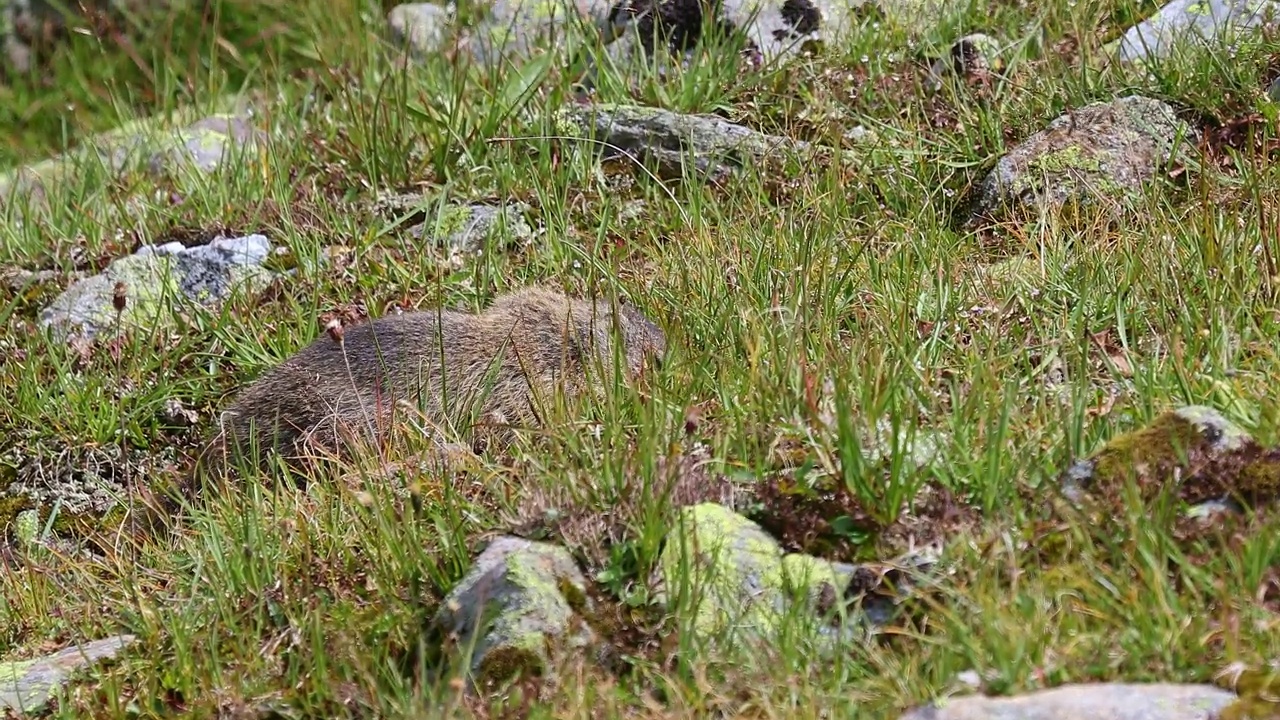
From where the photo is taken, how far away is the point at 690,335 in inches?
177

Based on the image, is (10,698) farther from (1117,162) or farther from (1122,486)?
(1117,162)

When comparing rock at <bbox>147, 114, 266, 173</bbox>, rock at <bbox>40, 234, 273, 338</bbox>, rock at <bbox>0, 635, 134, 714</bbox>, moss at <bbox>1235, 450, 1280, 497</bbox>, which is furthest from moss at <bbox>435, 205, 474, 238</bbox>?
moss at <bbox>1235, 450, 1280, 497</bbox>

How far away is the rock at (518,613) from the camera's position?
311 cm

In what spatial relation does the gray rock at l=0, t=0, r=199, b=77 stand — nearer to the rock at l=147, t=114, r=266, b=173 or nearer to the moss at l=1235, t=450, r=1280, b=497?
the rock at l=147, t=114, r=266, b=173

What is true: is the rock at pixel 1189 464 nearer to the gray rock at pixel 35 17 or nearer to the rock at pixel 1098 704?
the rock at pixel 1098 704

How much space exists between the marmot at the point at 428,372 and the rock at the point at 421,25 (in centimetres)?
231

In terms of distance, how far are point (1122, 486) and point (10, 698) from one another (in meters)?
2.79

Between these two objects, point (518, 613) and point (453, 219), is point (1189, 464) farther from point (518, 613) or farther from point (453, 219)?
point (453, 219)

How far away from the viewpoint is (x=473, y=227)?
584cm

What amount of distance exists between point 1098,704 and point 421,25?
19.8 ft

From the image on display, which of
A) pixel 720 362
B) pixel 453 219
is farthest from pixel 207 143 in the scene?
pixel 720 362

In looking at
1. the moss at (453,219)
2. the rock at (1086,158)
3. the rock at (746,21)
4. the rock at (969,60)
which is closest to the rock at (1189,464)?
the rock at (1086,158)

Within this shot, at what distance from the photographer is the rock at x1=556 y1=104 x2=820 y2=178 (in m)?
5.78

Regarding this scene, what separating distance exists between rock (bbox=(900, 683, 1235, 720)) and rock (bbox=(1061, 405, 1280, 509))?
0.51 meters
